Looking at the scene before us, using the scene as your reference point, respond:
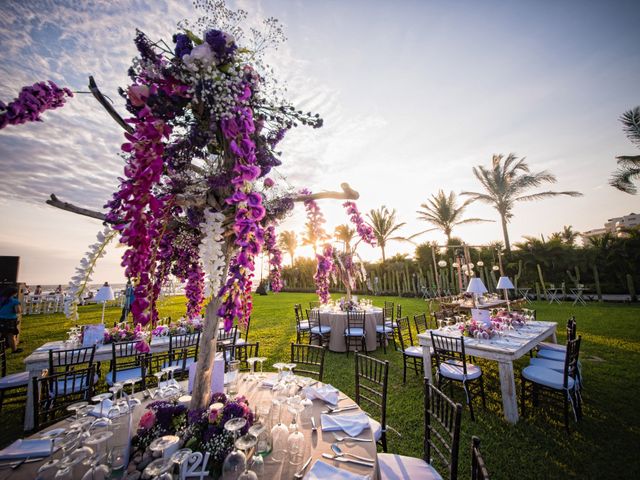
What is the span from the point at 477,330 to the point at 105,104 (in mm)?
5896

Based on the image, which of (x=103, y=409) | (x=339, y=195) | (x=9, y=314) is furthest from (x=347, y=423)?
(x=9, y=314)

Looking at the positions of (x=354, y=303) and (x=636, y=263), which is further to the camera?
(x=636, y=263)

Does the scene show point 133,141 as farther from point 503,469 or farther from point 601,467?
point 601,467

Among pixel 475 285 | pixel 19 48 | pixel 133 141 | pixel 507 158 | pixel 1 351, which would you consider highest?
pixel 507 158

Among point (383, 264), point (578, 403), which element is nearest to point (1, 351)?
point (578, 403)

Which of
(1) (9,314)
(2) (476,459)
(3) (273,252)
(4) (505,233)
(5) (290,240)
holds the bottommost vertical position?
(2) (476,459)

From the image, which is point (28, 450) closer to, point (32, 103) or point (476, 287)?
point (32, 103)

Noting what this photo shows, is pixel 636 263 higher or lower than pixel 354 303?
higher

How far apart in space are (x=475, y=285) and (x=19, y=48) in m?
8.08

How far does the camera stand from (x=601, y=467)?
2982 millimetres

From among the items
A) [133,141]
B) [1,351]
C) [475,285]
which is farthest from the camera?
[475,285]

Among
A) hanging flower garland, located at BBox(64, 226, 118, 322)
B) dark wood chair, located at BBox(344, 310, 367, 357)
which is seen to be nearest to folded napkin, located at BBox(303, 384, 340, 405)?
hanging flower garland, located at BBox(64, 226, 118, 322)

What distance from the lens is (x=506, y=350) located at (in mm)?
4039

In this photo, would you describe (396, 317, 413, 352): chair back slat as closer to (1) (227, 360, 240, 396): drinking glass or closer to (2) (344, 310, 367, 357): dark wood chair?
(2) (344, 310, 367, 357): dark wood chair
